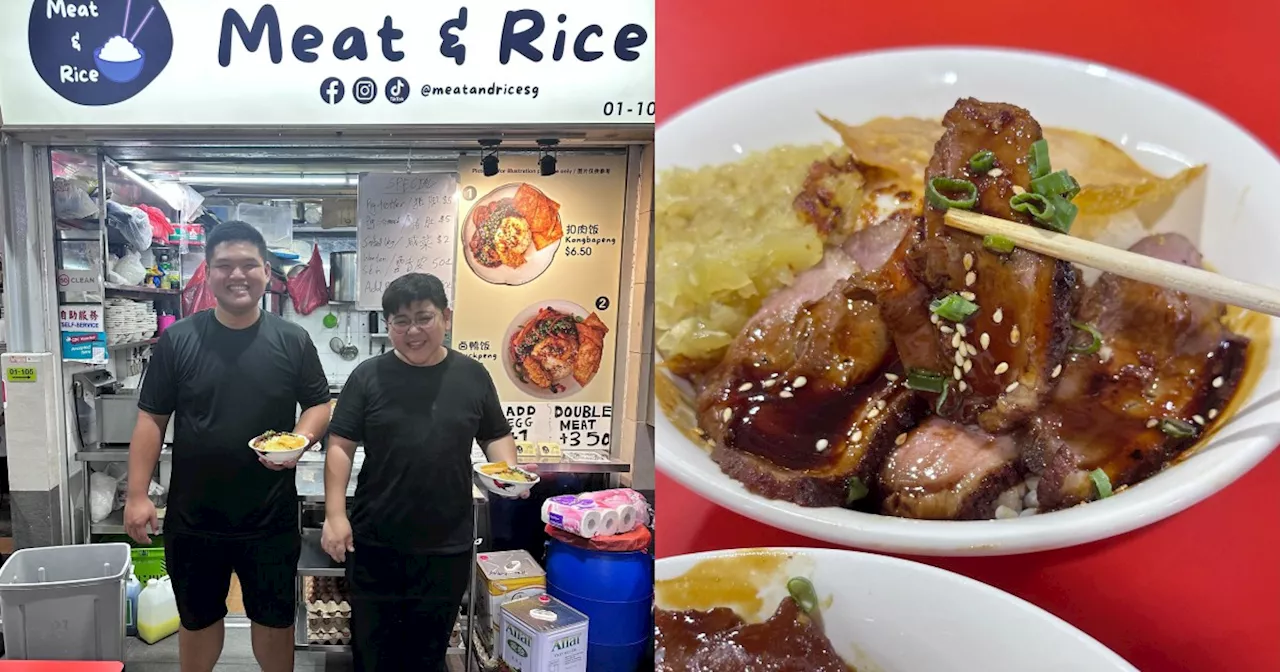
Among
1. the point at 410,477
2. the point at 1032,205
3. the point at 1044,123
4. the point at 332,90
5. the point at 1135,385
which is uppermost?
the point at 332,90

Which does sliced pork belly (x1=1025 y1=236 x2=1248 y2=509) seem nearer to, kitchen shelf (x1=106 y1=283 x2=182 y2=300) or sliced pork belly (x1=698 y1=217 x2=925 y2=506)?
sliced pork belly (x1=698 y1=217 x2=925 y2=506)

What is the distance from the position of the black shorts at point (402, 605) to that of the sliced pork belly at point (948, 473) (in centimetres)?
111

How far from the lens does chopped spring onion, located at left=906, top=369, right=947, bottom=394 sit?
0.97 m

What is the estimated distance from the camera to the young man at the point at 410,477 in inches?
65.2

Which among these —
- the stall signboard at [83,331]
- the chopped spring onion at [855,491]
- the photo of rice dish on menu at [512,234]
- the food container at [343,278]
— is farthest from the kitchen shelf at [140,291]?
the chopped spring onion at [855,491]

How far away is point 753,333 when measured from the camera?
1.03 m

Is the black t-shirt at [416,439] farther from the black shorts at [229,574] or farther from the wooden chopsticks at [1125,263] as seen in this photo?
the wooden chopsticks at [1125,263]

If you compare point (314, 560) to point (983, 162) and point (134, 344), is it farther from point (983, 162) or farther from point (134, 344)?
point (983, 162)

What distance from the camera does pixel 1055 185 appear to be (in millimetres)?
905

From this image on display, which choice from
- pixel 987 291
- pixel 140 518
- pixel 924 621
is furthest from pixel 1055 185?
pixel 140 518

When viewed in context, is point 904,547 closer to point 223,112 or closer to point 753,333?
point 753,333

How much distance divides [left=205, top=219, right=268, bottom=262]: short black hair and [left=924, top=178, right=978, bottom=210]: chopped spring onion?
143 centimetres

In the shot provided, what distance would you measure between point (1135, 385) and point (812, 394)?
0.42 meters

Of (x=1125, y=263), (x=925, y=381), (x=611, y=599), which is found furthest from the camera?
(x=611, y=599)
